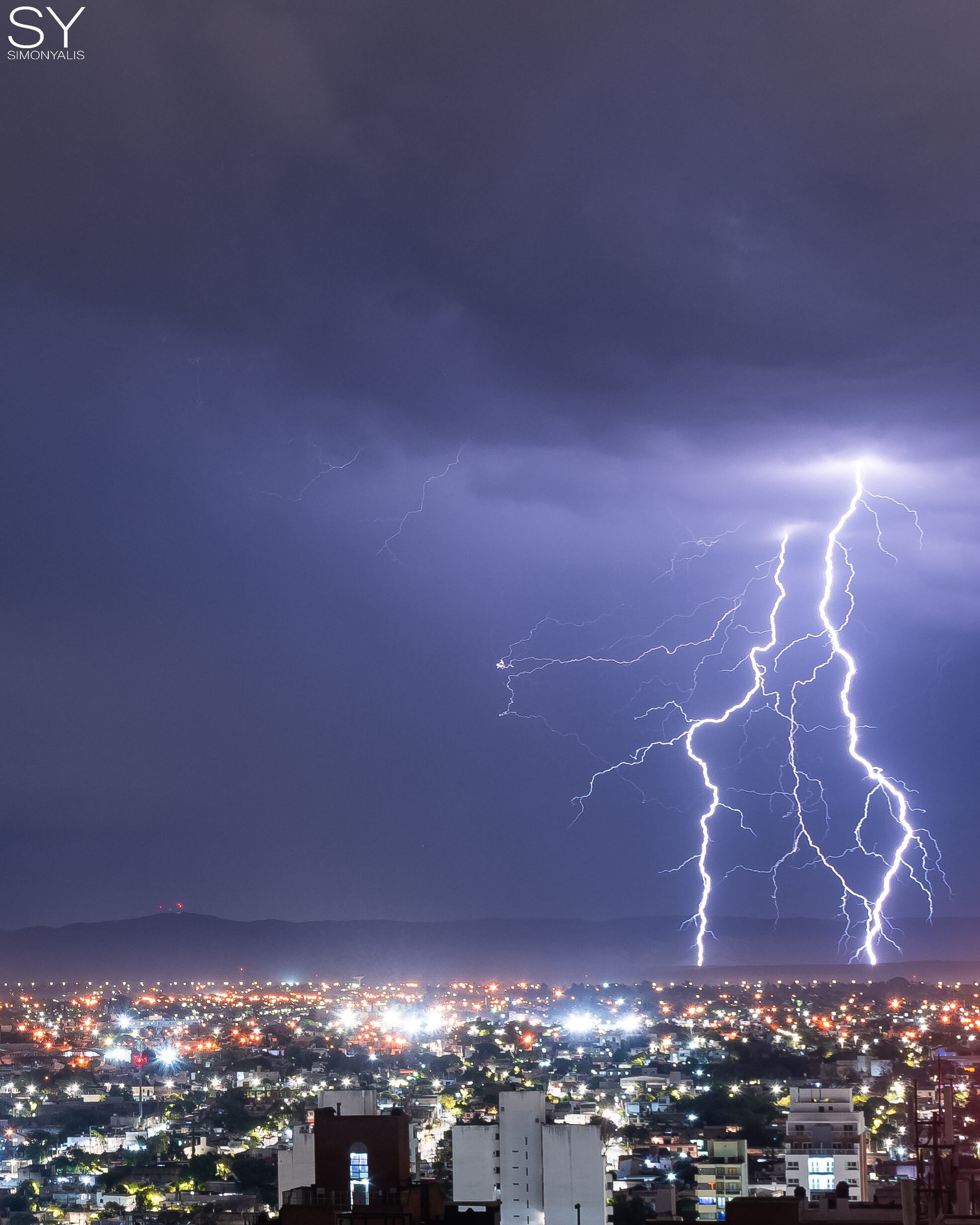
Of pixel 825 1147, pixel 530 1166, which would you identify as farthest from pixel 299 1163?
pixel 825 1147

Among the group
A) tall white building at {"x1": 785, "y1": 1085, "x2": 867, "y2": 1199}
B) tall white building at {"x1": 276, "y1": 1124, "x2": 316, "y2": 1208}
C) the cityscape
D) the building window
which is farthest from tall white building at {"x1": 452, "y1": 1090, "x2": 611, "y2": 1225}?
the building window

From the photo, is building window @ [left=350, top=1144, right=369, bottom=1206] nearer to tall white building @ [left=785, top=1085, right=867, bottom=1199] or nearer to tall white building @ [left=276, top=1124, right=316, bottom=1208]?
tall white building @ [left=276, top=1124, right=316, bottom=1208]

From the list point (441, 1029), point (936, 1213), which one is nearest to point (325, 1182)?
point (936, 1213)

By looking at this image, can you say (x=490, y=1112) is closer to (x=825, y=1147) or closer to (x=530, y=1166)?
(x=825, y=1147)

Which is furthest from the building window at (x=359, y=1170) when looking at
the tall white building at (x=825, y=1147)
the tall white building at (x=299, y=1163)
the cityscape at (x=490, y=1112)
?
the tall white building at (x=825, y=1147)

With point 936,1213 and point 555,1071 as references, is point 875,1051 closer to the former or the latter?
point 555,1071

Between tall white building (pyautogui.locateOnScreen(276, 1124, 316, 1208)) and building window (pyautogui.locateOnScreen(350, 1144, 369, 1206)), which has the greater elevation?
building window (pyautogui.locateOnScreen(350, 1144, 369, 1206))

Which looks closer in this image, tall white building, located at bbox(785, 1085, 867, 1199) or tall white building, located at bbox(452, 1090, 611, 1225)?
tall white building, located at bbox(452, 1090, 611, 1225)

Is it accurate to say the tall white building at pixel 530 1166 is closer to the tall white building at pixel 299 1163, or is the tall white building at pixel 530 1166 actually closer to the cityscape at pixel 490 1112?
the cityscape at pixel 490 1112
